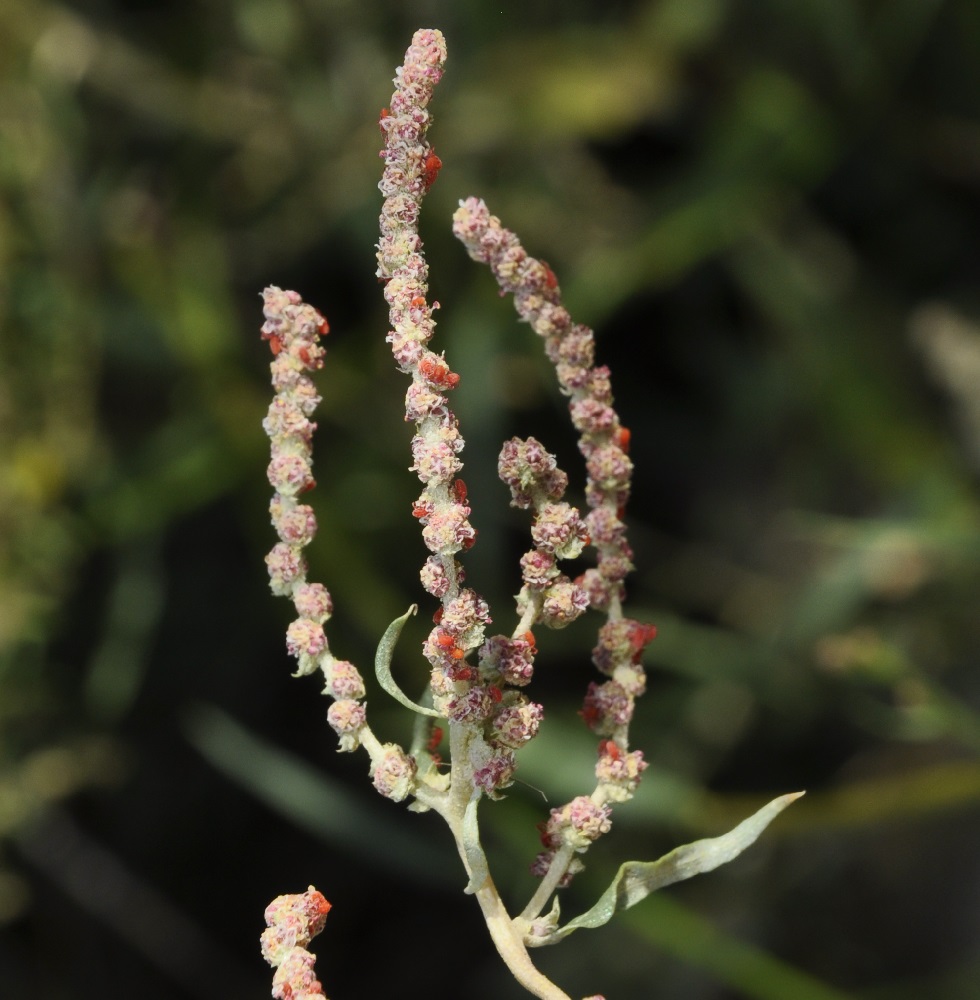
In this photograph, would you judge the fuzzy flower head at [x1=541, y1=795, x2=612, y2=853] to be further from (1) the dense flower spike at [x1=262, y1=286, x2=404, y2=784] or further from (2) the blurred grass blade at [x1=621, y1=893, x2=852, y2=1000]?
(2) the blurred grass blade at [x1=621, y1=893, x2=852, y2=1000]

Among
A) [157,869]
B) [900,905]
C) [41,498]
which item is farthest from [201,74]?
[900,905]

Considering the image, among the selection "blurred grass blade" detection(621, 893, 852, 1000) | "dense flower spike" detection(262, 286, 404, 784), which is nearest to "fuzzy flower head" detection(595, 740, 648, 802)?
"dense flower spike" detection(262, 286, 404, 784)

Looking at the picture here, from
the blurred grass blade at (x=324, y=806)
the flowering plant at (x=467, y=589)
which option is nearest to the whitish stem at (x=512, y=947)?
the flowering plant at (x=467, y=589)

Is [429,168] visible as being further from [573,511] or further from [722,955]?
[722,955]

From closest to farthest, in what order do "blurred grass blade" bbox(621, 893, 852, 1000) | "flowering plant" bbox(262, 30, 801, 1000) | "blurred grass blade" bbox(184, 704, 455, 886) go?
"flowering plant" bbox(262, 30, 801, 1000) < "blurred grass blade" bbox(621, 893, 852, 1000) < "blurred grass blade" bbox(184, 704, 455, 886)

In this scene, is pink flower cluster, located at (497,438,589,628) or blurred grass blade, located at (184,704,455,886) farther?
blurred grass blade, located at (184,704,455,886)
